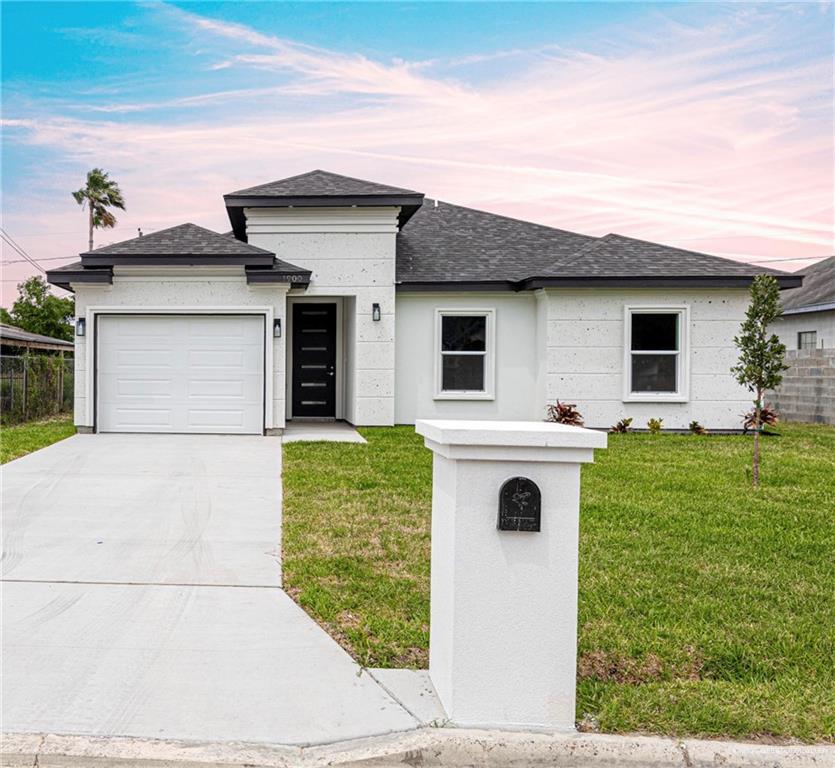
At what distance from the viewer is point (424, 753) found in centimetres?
309

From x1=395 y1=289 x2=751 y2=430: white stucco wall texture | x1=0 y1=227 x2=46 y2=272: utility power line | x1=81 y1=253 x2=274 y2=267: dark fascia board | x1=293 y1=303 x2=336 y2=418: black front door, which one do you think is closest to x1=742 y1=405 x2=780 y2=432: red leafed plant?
x1=395 y1=289 x2=751 y2=430: white stucco wall texture

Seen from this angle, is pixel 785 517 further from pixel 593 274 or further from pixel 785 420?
pixel 785 420

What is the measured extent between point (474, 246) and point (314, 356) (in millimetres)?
4608

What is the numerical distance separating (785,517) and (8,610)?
22.5 feet

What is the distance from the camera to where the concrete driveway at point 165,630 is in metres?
3.34

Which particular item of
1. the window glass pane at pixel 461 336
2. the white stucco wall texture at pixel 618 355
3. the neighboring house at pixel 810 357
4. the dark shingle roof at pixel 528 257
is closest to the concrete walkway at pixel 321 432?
the window glass pane at pixel 461 336

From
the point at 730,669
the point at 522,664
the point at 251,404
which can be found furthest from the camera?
the point at 251,404

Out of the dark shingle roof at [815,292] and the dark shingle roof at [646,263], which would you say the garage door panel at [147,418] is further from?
the dark shingle roof at [815,292]

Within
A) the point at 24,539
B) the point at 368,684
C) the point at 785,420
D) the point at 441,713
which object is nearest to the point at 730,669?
the point at 441,713

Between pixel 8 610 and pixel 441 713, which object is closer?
pixel 441 713

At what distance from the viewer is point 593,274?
14.9 meters

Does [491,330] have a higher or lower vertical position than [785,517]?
higher

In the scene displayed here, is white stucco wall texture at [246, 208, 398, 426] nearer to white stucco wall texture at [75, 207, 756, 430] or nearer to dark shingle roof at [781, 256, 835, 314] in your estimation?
white stucco wall texture at [75, 207, 756, 430]

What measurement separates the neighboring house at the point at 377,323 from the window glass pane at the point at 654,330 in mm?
29
